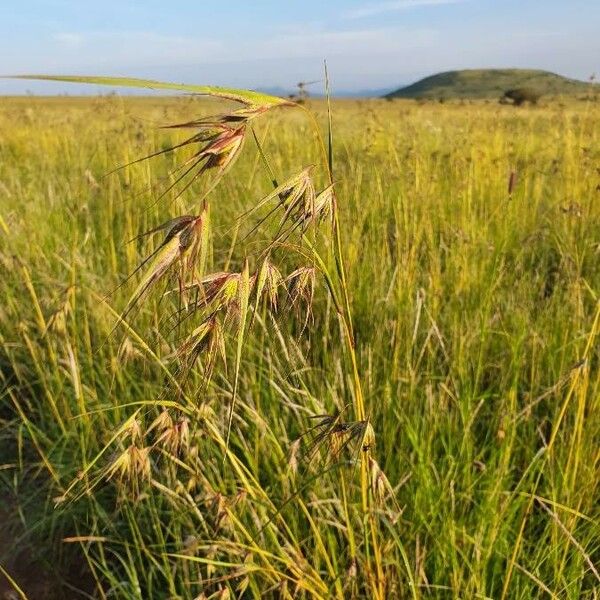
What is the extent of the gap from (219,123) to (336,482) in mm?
1112

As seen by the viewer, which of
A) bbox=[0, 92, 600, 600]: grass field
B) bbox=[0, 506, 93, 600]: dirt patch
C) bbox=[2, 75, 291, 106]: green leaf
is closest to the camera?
bbox=[2, 75, 291, 106]: green leaf

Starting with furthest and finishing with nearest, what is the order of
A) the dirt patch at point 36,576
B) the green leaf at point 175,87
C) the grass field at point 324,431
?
the dirt patch at point 36,576 → the grass field at point 324,431 → the green leaf at point 175,87

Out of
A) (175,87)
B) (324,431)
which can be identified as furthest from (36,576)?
(175,87)

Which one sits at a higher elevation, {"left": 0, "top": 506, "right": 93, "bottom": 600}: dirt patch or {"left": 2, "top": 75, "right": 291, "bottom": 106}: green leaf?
{"left": 2, "top": 75, "right": 291, "bottom": 106}: green leaf

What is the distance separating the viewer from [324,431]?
0.84 meters

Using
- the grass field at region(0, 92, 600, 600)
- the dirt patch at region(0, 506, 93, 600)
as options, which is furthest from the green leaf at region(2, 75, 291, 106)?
the dirt patch at region(0, 506, 93, 600)

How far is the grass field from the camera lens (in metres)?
1.11

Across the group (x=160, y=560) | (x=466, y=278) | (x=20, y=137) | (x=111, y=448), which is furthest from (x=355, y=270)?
(x=20, y=137)

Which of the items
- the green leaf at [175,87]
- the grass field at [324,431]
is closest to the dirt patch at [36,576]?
the grass field at [324,431]

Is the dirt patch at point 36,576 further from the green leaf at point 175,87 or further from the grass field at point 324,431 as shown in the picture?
the green leaf at point 175,87

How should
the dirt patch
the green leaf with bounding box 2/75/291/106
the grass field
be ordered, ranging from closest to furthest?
the green leaf with bounding box 2/75/291/106 < the grass field < the dirt patch

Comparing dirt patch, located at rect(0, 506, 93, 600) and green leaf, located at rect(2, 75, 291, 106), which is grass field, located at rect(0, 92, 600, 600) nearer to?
dirt patch, located at rect(0, 506, 93, 600)

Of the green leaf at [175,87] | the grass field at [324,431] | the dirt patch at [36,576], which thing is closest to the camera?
the green leaf at [175,87]

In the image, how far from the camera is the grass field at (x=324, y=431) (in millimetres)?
1114
